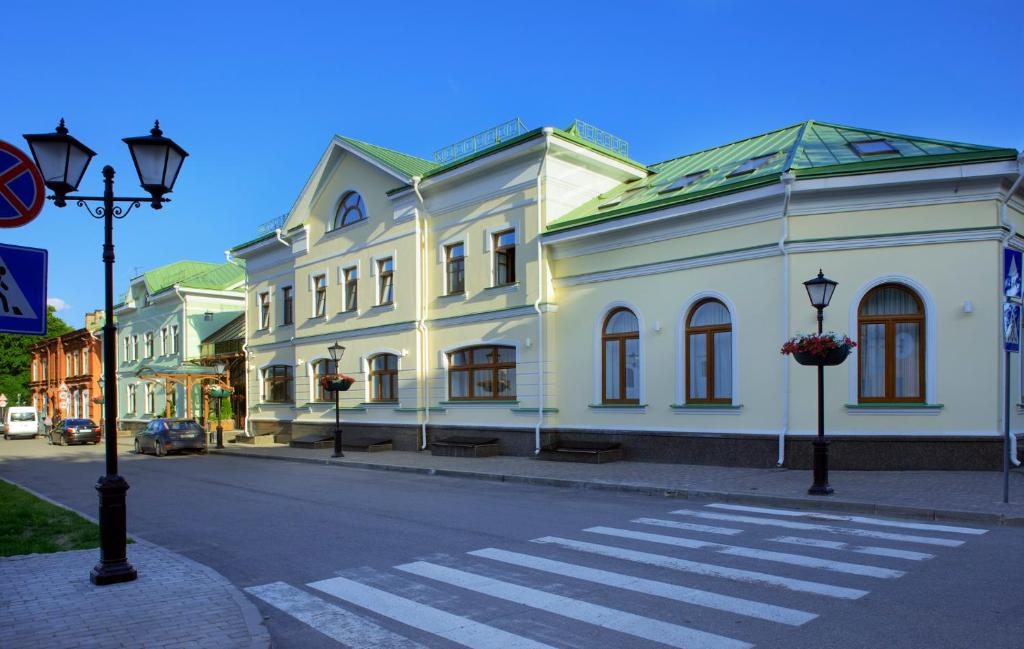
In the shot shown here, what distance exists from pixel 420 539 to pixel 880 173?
11328mm

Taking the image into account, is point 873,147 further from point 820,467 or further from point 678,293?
point 820,467

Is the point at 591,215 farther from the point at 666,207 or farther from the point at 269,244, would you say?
the point at 269,244

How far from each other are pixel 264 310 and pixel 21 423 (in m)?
25.2

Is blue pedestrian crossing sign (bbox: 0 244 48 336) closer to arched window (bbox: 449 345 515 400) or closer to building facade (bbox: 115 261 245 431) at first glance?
arched window (bbox: 449 345 515 400)

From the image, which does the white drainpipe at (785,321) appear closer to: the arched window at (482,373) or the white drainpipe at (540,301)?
the white drainpipe at (540,301)

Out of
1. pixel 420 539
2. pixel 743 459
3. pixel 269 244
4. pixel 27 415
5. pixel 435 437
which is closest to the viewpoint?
pixel 420 539

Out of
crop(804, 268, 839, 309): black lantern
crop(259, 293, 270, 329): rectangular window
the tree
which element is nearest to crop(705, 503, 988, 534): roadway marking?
crop(804, 268, 839, 309): black lantern

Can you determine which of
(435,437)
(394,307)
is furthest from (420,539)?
(394,307)

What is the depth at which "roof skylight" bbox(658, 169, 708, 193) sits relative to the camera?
18.9 metres

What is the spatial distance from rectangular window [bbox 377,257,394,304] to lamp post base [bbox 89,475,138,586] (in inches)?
698

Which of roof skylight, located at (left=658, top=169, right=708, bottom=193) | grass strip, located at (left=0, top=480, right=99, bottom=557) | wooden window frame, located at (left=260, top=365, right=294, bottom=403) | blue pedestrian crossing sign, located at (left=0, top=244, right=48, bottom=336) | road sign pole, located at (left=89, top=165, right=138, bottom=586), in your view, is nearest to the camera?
blue pedestrian crossing sign, located at (left=0, top=244, right=48, bottom=336)

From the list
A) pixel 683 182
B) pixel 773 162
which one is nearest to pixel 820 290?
pixel 773 162

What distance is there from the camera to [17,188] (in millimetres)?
4387

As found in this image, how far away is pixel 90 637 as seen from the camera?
555cm
